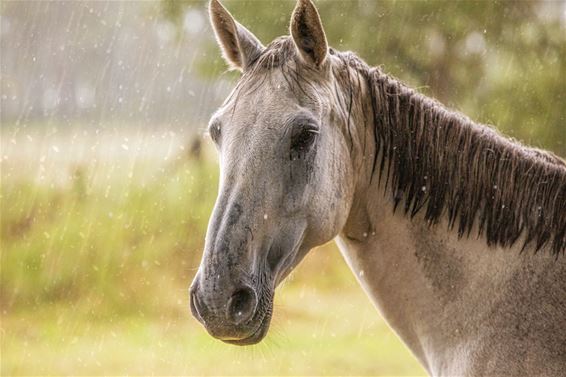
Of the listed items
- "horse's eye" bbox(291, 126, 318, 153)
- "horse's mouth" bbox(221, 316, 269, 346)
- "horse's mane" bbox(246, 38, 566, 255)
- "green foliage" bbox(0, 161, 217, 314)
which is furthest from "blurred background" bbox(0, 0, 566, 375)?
"horse's mouth" bbox(221, 316, 269, 346)

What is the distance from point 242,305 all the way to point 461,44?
26.3 ft

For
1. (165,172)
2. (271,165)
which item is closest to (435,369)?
(271,165)

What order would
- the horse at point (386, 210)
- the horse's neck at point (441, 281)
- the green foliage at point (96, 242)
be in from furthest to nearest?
the green foliage at point (96, 242), the horse's neck at point (441, 281), the horse at point (386, 210)

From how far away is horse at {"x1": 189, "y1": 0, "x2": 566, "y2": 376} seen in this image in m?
2.12

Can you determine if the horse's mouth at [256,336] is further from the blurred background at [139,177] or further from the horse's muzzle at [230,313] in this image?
the blurred background at [139,177]

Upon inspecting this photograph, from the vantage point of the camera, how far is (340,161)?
7.66 ft

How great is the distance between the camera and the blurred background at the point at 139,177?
9.73 meters

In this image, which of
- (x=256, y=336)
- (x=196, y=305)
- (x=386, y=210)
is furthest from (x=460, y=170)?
(x=196, y=305)

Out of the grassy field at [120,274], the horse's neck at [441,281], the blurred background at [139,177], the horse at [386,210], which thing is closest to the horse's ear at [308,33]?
the horse at [386,210]

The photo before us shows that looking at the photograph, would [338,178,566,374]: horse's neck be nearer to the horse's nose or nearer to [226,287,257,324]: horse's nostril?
[226,287,257,324]: horse's nostril

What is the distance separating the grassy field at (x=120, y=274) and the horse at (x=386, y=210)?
26.3 ft

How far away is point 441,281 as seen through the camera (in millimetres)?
2371

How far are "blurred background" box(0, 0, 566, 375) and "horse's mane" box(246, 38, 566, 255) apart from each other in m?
7.07

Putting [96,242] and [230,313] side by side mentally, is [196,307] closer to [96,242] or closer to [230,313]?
[230,313]
